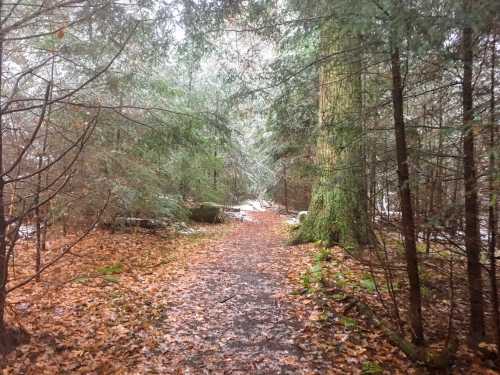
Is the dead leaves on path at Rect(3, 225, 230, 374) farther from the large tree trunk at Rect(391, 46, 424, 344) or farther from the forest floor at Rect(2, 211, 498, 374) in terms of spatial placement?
the large tree trunk at Rect(391, 46, 424, 344)

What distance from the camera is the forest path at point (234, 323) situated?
12.4 feet

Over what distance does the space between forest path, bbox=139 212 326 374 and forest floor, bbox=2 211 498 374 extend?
0.04 feet

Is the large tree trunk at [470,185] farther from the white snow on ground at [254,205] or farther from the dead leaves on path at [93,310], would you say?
the white snow on ground at [254,205]

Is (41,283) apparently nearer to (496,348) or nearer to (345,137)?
(345,137)

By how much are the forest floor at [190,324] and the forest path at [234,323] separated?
13mm

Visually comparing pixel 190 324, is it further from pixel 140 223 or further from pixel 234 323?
pixel 140 223

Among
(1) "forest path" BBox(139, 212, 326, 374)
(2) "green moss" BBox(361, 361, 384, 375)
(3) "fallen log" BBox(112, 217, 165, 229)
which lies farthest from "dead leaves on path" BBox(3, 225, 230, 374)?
(2) "green moss" BBox(361, 361, 384, 375)

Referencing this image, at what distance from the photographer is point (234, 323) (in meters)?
4.71

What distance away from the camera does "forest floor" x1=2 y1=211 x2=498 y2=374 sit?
147 inches

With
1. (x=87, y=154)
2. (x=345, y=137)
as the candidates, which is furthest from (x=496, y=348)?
(x=87, y=154)

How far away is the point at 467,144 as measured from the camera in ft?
11.3

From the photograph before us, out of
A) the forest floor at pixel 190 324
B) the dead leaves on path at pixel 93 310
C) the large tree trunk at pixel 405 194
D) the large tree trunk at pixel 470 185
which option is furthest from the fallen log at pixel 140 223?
the large tree trunk at pixel 470 185

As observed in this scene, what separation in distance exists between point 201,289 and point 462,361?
3.98 m

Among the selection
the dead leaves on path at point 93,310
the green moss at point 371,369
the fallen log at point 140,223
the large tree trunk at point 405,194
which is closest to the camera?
the green moss at point 371,369
